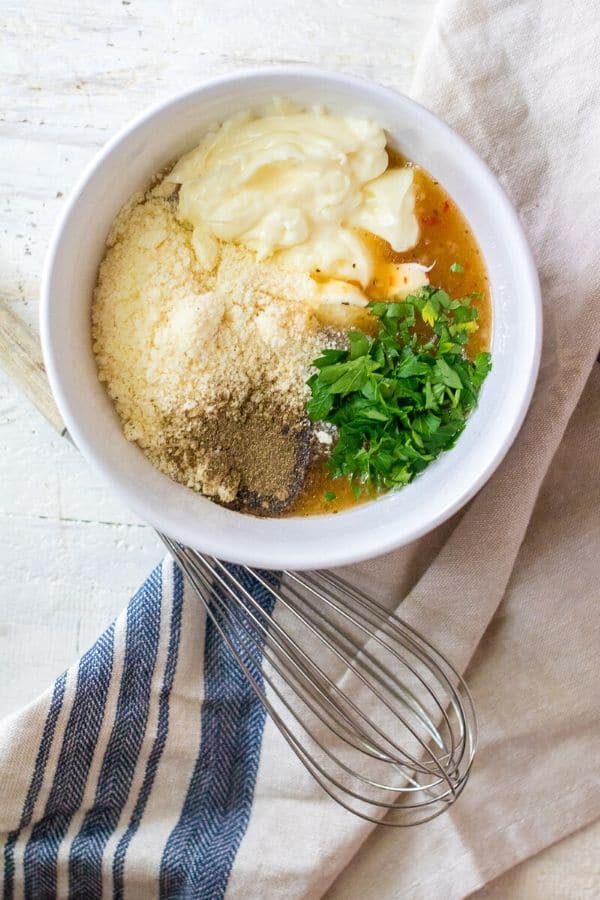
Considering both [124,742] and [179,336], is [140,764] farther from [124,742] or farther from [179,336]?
[179,336]

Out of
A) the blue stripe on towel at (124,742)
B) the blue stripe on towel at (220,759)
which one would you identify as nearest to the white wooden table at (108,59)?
the blue stripe on towel at (124,742)

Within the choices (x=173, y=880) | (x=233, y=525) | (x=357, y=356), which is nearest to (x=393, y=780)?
(x=173, y=880)

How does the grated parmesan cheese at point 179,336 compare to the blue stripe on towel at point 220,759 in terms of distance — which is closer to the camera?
the grated parmesan cheese at point 179,336

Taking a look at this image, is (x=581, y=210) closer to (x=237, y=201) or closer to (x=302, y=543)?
(x=237, y=201)

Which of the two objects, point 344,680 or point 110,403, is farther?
point 344,680

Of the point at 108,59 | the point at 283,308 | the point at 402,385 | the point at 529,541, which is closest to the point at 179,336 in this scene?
the point at 283,308

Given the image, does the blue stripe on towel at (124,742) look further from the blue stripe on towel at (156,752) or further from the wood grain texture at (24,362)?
the wood grain texture at (24,362)
